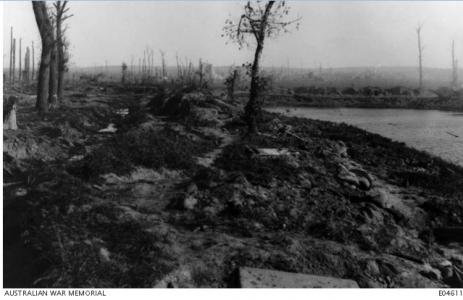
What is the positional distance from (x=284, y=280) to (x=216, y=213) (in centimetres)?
241

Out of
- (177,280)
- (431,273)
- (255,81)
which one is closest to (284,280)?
(177,280)

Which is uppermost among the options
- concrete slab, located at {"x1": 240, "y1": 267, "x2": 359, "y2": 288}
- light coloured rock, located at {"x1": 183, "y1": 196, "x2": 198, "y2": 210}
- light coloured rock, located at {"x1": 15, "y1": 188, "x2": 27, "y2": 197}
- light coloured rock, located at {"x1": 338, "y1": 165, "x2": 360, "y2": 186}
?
light coloured rock, located at {"x1": 338, "y1": 165, "x2": 360, "y2": 186}

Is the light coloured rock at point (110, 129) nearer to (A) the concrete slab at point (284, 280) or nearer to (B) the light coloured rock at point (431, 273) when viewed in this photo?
(A) the concrete slab at point (284, 280)

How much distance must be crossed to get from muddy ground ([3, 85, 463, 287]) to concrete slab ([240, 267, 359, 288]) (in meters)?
0.19

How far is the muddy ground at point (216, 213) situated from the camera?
5797 millimetres

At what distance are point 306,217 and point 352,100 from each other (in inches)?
1636

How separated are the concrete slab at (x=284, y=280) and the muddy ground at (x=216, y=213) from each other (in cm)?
19

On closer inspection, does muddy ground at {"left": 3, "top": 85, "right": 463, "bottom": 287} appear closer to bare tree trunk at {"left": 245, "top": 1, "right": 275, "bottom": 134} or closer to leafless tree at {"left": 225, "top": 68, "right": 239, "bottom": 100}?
bare tree trunk at {"left": 245, "top": 1, "right": 275, "bottom": 134}

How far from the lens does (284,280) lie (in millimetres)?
5633

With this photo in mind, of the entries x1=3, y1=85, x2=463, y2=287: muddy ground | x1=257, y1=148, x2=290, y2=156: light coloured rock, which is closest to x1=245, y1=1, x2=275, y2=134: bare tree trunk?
x1=3, y1=85, x2=463, y2=287: muddy ground

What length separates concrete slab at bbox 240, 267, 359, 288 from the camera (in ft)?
18.1

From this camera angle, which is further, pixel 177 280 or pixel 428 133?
pixel 428 133

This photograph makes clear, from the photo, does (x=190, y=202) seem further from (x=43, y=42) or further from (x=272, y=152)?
(x=43, y=42)

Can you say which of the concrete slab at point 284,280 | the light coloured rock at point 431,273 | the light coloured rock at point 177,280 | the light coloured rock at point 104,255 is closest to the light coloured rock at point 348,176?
the light coloured rock at point 431,273
